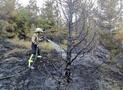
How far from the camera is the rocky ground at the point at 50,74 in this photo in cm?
1819

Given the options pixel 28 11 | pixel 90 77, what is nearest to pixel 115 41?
pixel 28 11

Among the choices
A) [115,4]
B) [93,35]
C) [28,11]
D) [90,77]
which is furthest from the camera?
[115,4]

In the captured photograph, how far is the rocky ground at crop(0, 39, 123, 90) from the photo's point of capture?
1819 cm

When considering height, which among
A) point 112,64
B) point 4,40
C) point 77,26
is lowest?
point 112,64

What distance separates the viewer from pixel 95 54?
26.2 m

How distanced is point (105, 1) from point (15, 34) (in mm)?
11571

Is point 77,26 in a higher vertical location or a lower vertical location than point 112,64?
higher

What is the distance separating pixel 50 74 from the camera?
1831cm

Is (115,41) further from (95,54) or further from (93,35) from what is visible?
(93,35)

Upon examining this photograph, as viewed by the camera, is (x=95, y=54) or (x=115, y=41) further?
(x=115, y=41)

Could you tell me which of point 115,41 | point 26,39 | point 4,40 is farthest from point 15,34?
point 115,41

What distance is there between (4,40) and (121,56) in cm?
990

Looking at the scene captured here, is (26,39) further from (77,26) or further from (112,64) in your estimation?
(77,26)

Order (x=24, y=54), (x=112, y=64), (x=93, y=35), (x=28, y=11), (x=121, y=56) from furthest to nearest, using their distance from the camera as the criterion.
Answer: (x=28, y=11), (x=121, y=56), (x=112, y=64), (x=24, y=54), (x=93, y=35)
